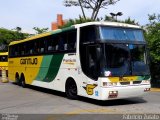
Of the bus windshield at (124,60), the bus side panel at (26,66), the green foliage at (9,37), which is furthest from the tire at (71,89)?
the green foliage at (9,37)

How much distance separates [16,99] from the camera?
1686 centimetres

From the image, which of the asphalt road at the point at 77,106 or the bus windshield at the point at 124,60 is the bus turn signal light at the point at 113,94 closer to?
the asphalt road at the point at 77,106

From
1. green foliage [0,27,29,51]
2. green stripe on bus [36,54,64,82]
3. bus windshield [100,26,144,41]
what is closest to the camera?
bus windshield [100,26,144,41]

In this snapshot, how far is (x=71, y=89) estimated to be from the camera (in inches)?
635

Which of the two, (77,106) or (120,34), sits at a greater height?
(120,34)

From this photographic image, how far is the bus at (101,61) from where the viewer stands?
13578mm

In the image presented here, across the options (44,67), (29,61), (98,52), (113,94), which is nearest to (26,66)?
(29,61)

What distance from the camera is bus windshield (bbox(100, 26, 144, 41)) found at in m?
14.0

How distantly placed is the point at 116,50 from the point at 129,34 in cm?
115

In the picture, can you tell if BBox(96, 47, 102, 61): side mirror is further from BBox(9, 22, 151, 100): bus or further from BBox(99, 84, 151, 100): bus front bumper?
BBox(99, 84, 151, 100): bus front bumper

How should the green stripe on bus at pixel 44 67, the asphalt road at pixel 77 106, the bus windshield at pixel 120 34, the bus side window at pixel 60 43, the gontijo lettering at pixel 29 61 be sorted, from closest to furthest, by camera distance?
the asphalt road at pixel 77 106 < the bus windshield at pixel 120 34 < the bus side window at pixel 60 43 < the green stripe on bus at pixel 44 67 < the gontijo lettering at pixel 29 61

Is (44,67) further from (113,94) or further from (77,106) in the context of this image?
(113,94)

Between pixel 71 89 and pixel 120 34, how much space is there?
3.45 m

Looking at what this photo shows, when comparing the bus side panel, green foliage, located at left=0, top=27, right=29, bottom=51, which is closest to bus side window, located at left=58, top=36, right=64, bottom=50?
the bus side panel
